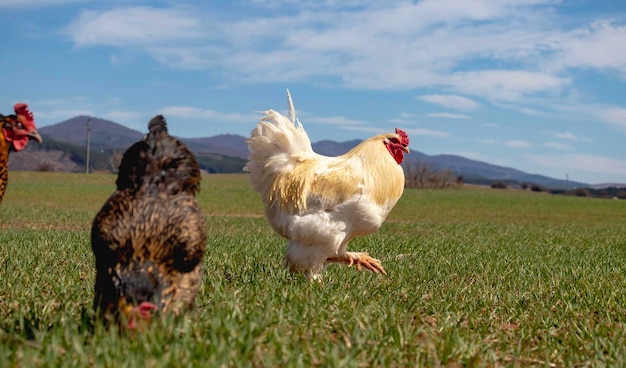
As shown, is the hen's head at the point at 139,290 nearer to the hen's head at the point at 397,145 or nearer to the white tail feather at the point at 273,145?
the white tail feather at the point at 273,145

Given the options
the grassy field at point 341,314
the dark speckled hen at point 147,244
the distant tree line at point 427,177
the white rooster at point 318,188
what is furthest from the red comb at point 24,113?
the distant tree line at point 427,177

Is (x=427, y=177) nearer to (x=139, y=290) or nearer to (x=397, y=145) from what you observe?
(x=397, y=145)

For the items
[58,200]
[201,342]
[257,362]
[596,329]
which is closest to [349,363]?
[257,362]

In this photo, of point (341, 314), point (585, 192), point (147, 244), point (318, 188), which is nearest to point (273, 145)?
point (318, 188)

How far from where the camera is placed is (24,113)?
4113 millimetres

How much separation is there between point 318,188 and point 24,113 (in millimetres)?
2918

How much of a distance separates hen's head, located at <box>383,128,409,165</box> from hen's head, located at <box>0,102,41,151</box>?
3804mm

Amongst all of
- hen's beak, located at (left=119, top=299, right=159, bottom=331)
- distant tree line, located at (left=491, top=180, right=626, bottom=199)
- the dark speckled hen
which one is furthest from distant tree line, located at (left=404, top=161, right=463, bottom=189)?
hen's beak, located at (left=119, top=299, right=159, bottom=331)

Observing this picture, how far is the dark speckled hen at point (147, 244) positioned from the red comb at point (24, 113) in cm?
75

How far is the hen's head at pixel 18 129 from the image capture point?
4.06m

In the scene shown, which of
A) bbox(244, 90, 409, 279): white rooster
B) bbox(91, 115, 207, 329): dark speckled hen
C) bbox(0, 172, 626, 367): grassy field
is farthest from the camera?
bbox(244, 90, 409, 279): white rooster

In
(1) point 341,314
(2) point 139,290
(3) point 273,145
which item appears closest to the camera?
(2) point 139,290

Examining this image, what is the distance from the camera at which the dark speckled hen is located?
3.59 meters

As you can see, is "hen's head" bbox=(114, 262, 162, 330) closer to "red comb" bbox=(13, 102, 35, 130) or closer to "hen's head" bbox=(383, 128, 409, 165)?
"red comb" bbox=(13, 102, 35, 130)
